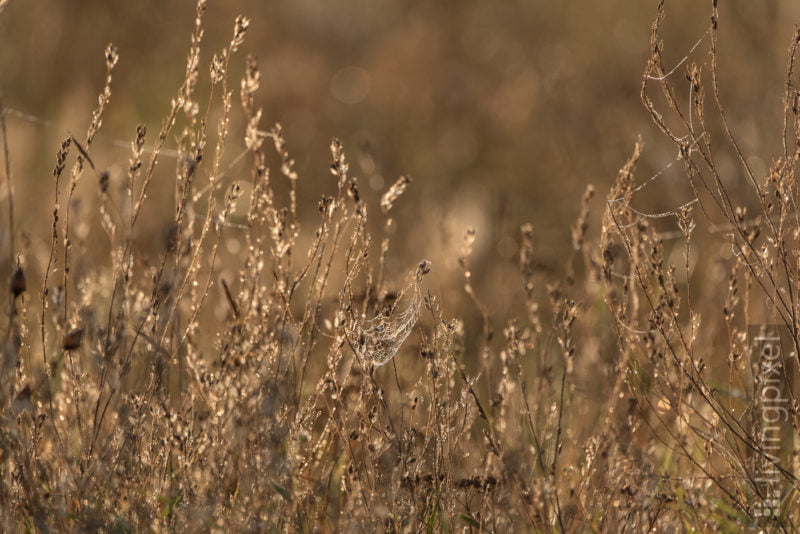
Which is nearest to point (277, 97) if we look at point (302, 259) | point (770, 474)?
point (302, 259)

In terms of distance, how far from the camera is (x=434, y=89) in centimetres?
802

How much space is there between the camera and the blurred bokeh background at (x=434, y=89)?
4984 millimetres

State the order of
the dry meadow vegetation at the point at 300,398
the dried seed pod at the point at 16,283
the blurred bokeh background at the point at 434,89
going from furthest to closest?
the blurred bokeh background at the point at 434,89 → the dry meadow vegetation at the point at 300,398 → the dried seed pod at the point at 16,283

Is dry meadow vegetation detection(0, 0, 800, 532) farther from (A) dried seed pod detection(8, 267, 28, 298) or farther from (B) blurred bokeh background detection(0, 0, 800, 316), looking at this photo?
(B) blurred bokeh background detection(0, 0, 800, 316)

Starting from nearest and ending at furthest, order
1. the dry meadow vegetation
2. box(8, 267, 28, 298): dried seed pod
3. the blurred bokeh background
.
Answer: box(8, 267, 28, 298): dried seed pod < the dry meadow vegetation < the blurred bokeh background

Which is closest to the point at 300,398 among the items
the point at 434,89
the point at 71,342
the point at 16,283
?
the point at 71,342

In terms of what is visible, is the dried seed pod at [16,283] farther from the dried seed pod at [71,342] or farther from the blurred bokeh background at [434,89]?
the blurred bokeh background at [434,89]

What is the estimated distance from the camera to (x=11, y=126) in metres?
5.27

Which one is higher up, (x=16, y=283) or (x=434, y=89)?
(x=434, y=89)

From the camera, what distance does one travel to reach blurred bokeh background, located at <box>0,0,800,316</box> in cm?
498

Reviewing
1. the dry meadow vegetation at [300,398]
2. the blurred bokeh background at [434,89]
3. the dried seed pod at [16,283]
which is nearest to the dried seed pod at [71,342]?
the dry meadow vegetation at [300,398]

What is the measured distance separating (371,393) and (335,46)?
787 cm

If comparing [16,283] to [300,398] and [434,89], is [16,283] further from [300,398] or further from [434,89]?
[434,89]

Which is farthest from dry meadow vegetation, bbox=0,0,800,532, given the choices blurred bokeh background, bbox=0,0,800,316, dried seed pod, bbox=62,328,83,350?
blurred bokeh background, bbox=0,0,800,316
